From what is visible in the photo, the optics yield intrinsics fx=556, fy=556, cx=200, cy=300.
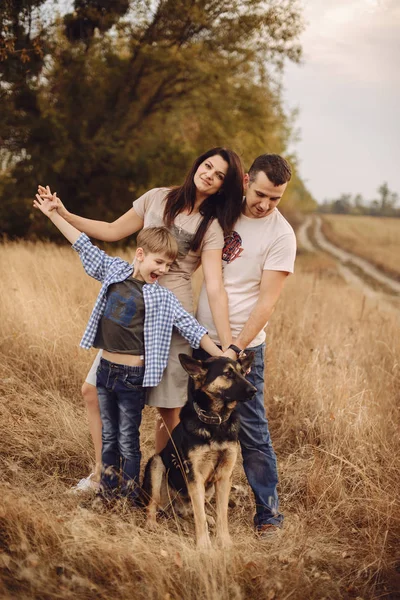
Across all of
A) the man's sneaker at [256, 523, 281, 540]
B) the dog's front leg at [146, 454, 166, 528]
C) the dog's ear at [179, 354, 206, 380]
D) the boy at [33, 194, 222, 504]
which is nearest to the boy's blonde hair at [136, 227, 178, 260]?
the boy at [33, 194, 222, 504]

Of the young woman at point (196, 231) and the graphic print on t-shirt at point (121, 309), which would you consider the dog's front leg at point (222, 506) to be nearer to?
the young woman at point (196, 231)

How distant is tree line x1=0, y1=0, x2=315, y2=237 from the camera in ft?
40.0

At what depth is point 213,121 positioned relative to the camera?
15797 mm

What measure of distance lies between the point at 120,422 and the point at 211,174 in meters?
1.70

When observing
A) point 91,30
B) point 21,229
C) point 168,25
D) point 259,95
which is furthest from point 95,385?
point 259,95

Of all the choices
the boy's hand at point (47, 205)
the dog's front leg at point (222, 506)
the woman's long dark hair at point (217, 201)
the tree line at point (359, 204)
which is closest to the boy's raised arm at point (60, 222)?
the boy's hand at point (47, 205)

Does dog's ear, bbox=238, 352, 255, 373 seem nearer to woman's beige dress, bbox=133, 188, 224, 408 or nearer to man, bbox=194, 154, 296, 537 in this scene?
man, bbox=194, 154, 296, 537

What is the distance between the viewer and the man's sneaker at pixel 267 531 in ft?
11.4

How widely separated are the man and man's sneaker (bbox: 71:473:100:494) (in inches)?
40.9

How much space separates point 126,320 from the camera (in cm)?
350

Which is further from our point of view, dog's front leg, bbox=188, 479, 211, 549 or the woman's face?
the woman's face

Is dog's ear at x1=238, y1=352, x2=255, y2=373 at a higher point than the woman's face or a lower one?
lower

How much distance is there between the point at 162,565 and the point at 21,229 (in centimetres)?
1023

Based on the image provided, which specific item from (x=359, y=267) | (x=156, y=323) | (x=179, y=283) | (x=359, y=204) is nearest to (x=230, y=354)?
(x=156, y=323)
